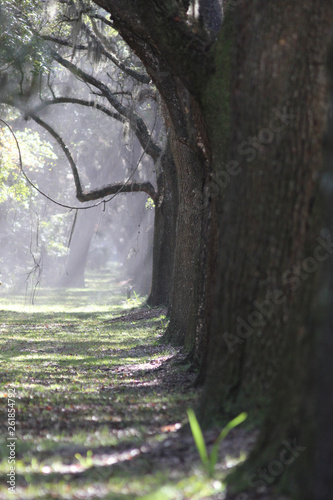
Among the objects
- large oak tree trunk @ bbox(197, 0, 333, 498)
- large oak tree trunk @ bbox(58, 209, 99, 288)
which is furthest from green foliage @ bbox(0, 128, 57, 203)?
large oak tree trunk @ bbox(58, 209, 99, 288)

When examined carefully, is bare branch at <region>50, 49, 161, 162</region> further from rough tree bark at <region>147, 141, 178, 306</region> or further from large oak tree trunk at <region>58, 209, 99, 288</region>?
large oak tree trunk at <region>58, 209, 99, 288</region>

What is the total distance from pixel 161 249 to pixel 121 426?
13746mm

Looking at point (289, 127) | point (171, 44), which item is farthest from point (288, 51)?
point (171, 44)

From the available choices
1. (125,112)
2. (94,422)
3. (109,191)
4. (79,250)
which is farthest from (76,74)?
(79,250)

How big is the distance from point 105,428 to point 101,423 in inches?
13.3

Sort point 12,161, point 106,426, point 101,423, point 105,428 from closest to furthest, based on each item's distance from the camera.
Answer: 1. point 105,428
2. point 106,426
3. point 101,423
4. point 12,161

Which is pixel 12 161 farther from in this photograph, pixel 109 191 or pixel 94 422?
pixel 94 422

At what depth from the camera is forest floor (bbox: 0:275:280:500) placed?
3617mm

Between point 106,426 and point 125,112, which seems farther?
point 125,112

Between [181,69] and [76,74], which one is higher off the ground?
[76,74]

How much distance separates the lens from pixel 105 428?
5.32m

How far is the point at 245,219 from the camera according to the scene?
4676 millimetres

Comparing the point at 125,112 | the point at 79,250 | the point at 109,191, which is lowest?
the point at 79,250

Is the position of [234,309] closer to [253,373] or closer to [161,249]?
[253,373]
